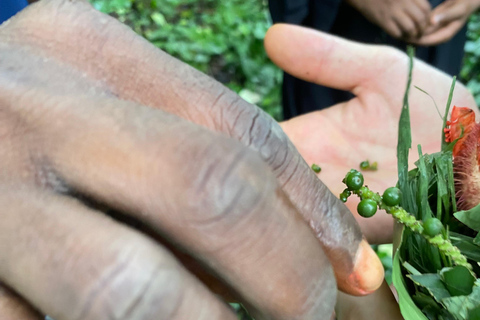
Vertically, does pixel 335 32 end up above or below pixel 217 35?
above

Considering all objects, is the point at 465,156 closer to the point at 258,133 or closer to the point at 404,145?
the point at 404,145

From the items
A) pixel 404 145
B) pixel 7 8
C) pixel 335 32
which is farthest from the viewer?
pixel 335 32

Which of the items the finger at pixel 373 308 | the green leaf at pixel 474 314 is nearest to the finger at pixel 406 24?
the finger at pixel 373 308

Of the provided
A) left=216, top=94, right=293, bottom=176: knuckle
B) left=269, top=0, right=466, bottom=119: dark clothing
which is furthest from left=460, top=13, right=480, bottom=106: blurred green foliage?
left=216, top=94, right=293, bottom=176: knuckle

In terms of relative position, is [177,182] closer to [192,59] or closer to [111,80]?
[111,80]

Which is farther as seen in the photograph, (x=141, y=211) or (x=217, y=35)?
(x=217, y=35)

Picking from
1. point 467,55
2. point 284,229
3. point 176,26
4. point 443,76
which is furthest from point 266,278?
point 467,55

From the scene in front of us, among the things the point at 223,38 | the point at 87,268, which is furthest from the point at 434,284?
the point at 223,38

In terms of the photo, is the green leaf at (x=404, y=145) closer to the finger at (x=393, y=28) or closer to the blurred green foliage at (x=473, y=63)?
the finger at (x=393, y=28)
